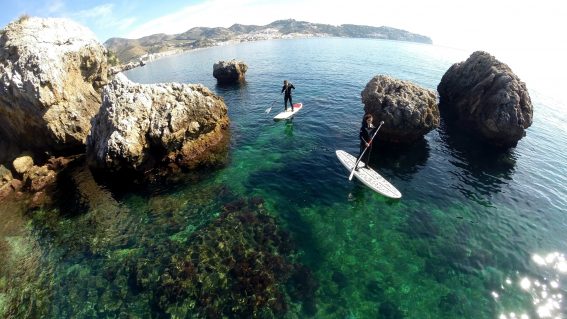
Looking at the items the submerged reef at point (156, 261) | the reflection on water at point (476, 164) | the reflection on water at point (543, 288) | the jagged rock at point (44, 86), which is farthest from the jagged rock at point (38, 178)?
the reflection on water at point (476, 164)

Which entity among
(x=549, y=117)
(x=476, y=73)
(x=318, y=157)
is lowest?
(x=549, y=117)

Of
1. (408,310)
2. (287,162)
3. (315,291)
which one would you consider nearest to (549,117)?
(287,162)

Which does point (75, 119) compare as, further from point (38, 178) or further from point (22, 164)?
point (38, 178)

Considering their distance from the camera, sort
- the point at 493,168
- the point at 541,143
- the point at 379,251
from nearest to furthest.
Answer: the point at 379,251
the point at 493,168
the point at 541,143

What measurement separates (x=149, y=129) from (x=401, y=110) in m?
22.8

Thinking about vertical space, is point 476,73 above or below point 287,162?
above

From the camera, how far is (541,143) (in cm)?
3052

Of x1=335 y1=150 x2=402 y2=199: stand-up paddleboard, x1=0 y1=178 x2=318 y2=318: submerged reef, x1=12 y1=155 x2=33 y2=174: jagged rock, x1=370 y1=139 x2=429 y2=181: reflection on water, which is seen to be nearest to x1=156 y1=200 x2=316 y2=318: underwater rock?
x1=0 y1=178 x2=318 y2=318: submerged reef

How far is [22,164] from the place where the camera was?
24547 mm

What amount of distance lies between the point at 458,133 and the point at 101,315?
1393 inches

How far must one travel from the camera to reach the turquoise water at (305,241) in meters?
13.4

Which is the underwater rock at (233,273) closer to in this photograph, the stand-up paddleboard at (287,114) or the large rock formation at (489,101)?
the stand-up paddleboard at (287,114)

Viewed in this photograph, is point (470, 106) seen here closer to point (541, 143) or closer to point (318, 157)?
point (541, 143)

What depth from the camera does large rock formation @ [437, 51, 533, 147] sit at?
26.2 m
